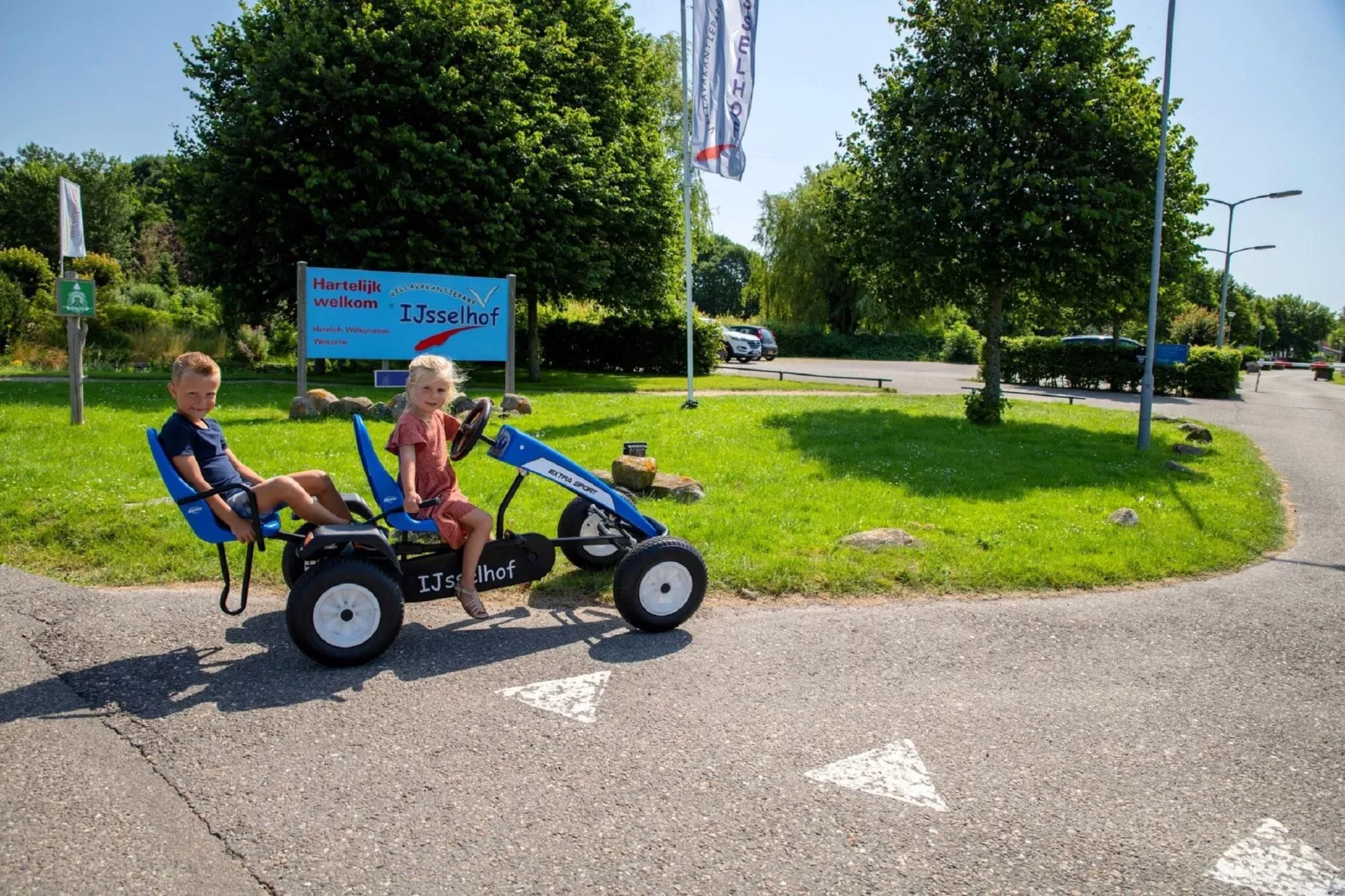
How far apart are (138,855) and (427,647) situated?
6.85 feet

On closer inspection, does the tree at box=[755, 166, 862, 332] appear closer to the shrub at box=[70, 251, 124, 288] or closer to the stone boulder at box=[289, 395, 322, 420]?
the shrub at box=[70, 251, 124, 288]

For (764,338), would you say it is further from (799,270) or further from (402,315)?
(402,315)

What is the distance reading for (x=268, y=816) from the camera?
10.7ft

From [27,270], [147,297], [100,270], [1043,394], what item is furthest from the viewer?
[147,297]

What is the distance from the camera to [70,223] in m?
12.0

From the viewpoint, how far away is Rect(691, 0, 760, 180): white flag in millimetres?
15930

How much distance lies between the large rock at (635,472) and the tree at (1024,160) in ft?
30.2

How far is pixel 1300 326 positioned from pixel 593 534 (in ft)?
433

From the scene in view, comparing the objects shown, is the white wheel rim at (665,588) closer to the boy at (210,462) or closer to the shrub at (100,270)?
the boy at (210,462)

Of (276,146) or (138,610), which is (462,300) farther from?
(138,610)

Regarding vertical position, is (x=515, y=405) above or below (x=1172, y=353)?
below

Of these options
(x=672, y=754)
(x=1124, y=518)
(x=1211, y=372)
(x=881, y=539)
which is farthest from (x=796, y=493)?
(x=1211, y=372)

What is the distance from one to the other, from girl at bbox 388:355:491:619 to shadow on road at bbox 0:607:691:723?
30 cm

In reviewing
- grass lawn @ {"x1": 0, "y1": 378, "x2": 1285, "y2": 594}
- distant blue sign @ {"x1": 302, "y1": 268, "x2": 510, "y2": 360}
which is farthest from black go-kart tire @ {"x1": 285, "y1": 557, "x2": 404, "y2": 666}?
distant blue sign @ {"x1": 302, "y1": 268, "x2": 510, "y2": 360}
